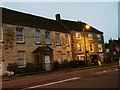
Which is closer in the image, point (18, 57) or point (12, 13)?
point (18, 57)

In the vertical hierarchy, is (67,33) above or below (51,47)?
above

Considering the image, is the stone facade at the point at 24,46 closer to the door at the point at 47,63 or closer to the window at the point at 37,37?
the window at the point at 37,37

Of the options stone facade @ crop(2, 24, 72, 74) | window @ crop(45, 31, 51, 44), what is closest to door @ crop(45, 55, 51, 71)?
stone facade @ crop(2, 24, 72, 74)

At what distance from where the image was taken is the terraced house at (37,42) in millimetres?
30078

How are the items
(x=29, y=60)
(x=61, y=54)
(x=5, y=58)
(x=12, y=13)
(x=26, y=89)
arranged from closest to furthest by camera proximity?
1. (x=26, y=89)
2. (x=5, y=58)
3. (x=29, y=60)
4. (x=12, y=13)
5. (x=61, y=54)

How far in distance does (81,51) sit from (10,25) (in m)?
19.1

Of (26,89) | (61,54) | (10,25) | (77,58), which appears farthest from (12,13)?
(26,89)

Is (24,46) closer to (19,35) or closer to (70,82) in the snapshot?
(19,35)

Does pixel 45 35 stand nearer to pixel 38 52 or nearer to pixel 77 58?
pixel 38 52

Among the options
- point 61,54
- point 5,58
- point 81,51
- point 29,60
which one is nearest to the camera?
point 5,58

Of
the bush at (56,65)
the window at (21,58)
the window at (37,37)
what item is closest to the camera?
the window at (21,58)

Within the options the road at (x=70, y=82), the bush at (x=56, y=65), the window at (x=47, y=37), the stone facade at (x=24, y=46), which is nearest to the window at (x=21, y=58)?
the stone facade at (x=24, y=46)

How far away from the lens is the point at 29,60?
3238 centimetres

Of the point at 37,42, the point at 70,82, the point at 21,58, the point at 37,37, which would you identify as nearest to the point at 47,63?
the point at 37,42
